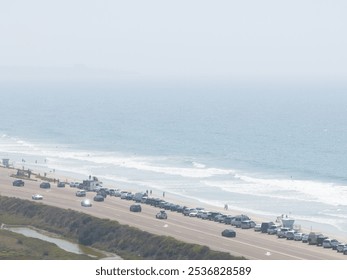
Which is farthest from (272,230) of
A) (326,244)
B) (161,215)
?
(161,215)

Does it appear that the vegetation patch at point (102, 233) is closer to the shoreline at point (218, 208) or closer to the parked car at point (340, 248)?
the parked car at point (340, 248)

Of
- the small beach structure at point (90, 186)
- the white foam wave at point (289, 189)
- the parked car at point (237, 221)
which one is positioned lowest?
the parked car at point (237, 221)

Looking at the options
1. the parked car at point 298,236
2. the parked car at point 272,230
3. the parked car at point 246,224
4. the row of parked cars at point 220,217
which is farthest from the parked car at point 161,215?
the parked car at point 298,236

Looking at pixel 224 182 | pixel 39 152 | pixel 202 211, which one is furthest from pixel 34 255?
pixel 39 152

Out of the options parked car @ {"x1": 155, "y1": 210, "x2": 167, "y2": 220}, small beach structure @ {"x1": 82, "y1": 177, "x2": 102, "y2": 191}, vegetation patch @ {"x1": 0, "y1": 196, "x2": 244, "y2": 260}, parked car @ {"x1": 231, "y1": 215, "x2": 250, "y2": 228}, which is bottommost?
vegetation patch @ {"x1": 0, "y1": 196, "x2": 244, "y2": 260}

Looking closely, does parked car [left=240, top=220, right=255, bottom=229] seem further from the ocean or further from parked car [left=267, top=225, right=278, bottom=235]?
the ocean

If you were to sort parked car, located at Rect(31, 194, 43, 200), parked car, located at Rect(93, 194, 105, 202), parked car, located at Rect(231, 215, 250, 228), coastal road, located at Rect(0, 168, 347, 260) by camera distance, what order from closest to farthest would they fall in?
coastal road, located at Rect(0, 168, 347, 260)
parked car, located at Rect(231, 215, 250, 228)
parked car, located at Rect(93, 194, 105, 202)
parked car, located at Rect(31, 194, 43, 200)

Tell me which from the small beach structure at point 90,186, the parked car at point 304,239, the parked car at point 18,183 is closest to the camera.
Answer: the parked car at point 304,239

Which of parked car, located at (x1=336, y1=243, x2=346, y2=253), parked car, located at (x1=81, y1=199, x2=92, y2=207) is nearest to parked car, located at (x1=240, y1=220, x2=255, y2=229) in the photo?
parked car, located at (x1=336, y1=243, x2=346, y2=253)

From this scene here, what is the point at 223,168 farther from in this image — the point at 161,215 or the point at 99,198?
the point at 161,215

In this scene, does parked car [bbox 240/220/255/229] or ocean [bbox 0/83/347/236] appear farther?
ocean [bbox 0/83/347/236]
